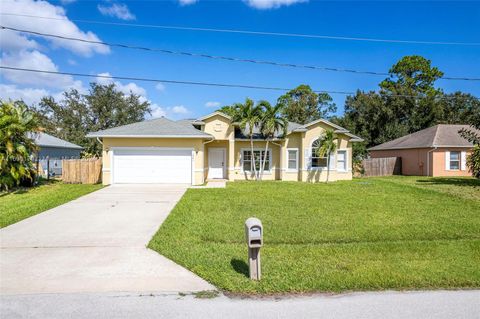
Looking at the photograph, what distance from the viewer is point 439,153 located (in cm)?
2486

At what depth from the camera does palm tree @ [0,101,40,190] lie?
1503 cm

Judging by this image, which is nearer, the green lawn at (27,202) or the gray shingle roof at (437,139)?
the green lawn at (27,202)

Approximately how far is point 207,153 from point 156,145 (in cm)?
445

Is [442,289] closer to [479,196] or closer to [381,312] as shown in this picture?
[381,312]

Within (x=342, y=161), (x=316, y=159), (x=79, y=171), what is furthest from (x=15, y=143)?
(x=342, y=161)

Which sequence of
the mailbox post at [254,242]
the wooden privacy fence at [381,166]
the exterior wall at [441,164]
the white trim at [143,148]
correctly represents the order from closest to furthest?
the mailbox post at [254,242] < the white trim at [143,148] < the exterior wall at [441,164] < the wooden privacy fence at [381,166]

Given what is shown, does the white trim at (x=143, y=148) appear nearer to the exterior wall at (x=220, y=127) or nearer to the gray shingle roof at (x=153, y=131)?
the gray shingle roof at (x=153, y=131)

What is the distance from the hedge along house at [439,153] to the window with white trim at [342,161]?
7733 millimetres

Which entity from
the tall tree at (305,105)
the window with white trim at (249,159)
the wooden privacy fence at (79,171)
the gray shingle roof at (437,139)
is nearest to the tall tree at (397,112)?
the tall tree at (305,105)

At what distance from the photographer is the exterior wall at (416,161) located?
25.3 m

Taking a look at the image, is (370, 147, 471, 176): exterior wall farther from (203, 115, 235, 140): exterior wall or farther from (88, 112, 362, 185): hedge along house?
(203, 115, 235, 140): exterior wall

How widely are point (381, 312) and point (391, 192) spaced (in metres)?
12.4

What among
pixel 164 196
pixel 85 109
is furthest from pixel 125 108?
pixel 164 196

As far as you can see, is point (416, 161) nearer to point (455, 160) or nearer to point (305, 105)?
point (455, 160)
